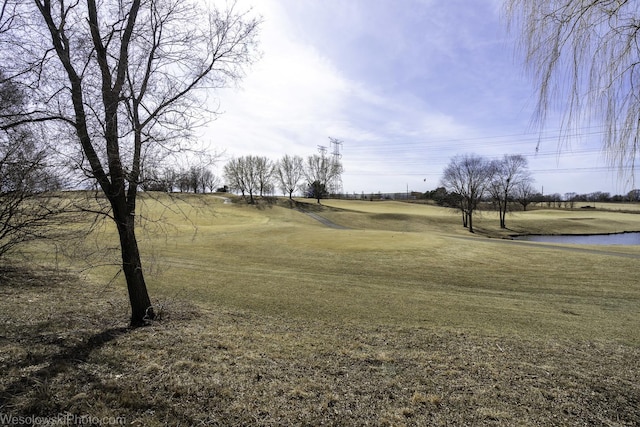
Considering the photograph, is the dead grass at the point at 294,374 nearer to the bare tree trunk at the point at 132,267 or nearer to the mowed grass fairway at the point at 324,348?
the mowed grass fairway at the point at 324,348

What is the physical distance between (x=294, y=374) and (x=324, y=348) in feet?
4.72

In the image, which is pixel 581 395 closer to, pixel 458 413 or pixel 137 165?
pixel 458 413

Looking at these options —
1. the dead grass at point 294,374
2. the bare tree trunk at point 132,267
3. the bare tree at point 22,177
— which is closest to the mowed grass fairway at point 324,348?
the dead grass at point 294,374

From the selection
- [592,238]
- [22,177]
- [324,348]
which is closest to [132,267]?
[22,177]

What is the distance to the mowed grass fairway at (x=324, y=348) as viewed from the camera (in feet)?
11.3

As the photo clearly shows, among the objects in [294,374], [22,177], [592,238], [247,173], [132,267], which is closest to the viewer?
[294,374]

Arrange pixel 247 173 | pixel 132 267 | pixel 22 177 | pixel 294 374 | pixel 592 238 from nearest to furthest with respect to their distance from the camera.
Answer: pixel 294 374
pixel 22 177
pixel 132 267
pixel 592 238
pixel 247 173

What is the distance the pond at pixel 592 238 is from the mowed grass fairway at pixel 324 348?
32.6m

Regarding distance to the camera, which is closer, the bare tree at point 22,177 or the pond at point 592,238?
the bare tree at point 22,177

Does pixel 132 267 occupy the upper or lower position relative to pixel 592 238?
upper

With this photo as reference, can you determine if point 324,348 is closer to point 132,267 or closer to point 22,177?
point 132,267

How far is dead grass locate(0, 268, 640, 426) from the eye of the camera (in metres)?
3.34

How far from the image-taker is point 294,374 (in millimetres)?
4465

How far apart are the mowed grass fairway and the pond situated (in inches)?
1282
